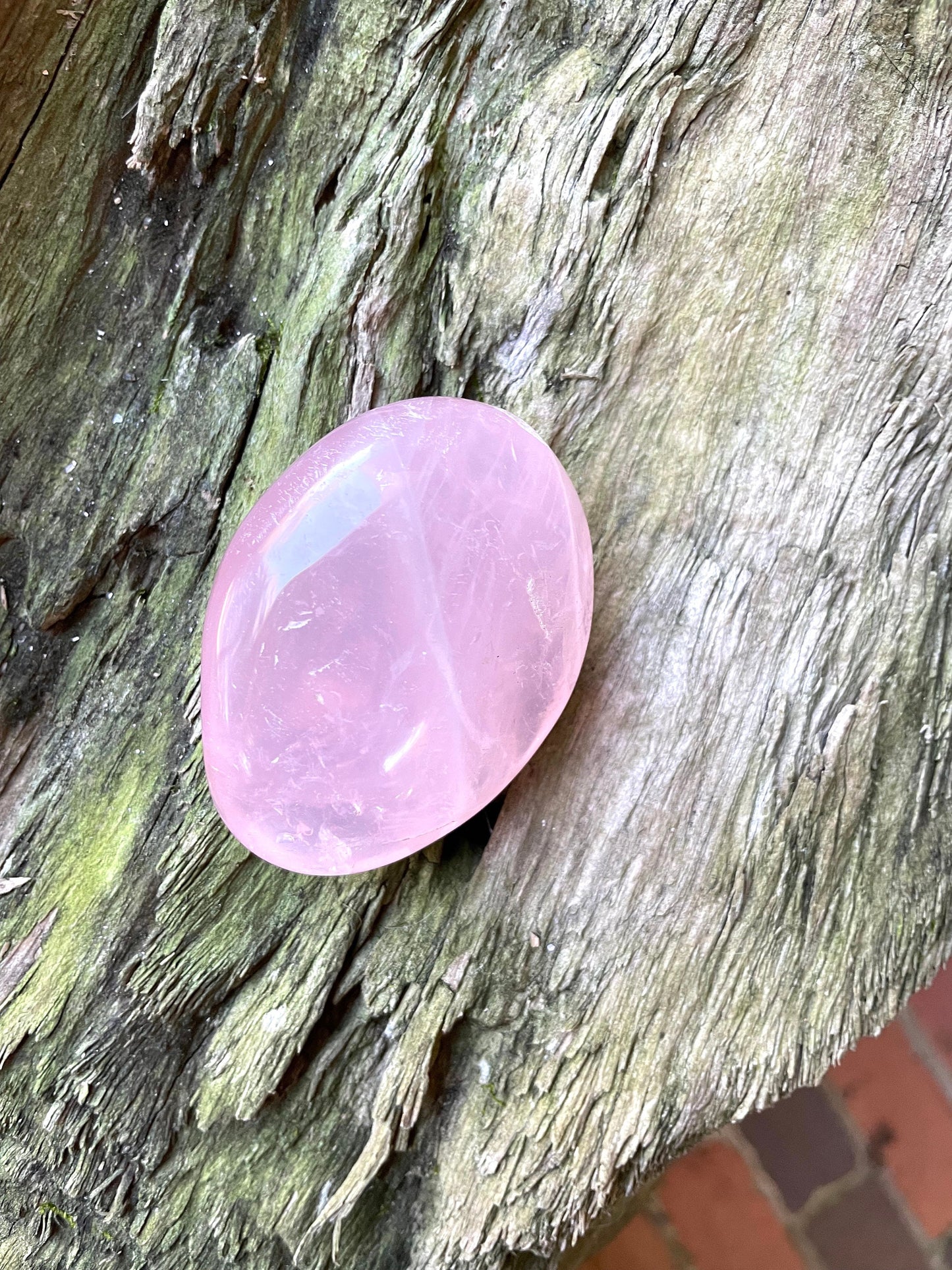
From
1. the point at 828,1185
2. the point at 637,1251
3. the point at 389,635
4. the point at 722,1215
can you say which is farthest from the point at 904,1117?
the point at 389,635

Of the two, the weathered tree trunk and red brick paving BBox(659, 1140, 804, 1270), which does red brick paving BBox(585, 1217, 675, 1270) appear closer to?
red brick paving BBox(659, 1140, 804, 1270)

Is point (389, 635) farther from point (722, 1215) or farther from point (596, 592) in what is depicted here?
point (722, 1215)

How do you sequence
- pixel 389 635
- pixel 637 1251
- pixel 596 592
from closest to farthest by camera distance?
pixel 389 635
pixel 596 592
pixel 637 1251

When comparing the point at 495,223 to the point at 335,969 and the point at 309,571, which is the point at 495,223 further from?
the point at 335,969

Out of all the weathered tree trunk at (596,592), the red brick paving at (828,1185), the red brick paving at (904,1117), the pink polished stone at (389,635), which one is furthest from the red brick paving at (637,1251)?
the pink polished stone at (389,635)

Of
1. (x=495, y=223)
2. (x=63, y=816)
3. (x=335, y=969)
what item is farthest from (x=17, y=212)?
(x=335, y=969)

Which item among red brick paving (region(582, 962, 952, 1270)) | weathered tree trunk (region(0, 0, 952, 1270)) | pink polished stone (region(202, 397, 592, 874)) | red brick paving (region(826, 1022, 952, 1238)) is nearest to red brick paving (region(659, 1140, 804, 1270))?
red brick paving (region(582, 962, 952, 1270))
